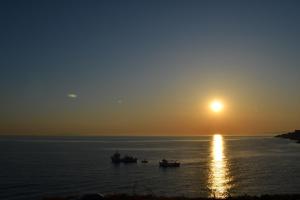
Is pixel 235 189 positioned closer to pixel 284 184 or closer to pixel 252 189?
pixel 252 189

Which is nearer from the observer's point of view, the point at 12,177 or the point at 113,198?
the point at 113,198

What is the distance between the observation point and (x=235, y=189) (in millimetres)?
93812

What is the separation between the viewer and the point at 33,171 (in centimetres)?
12938

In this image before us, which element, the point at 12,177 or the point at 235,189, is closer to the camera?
the point at 235,189

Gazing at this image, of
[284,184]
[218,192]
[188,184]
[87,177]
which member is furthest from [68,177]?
[284,184]

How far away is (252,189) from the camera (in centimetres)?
9200

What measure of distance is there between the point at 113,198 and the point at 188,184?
5604cm

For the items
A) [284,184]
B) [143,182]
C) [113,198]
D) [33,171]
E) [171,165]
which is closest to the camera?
[113,198]

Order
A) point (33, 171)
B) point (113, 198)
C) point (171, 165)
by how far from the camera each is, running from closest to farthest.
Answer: point (113, 198), point (33, 171), point (171, 165)

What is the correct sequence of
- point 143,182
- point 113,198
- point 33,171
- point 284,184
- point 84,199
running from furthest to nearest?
point 33,171, point 143,182, point 284,184, point 84,199, point 113,198

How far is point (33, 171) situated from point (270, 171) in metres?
74.9

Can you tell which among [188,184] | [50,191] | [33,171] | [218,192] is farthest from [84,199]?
[33,171]

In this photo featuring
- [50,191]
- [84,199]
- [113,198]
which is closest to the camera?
[113,198]

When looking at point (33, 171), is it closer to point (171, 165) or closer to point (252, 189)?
point (171, 165)
